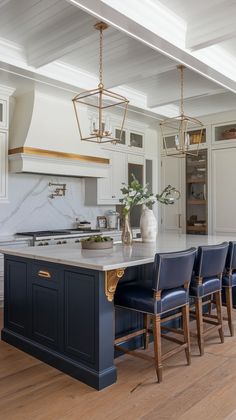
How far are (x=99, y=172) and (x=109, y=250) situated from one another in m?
2.67

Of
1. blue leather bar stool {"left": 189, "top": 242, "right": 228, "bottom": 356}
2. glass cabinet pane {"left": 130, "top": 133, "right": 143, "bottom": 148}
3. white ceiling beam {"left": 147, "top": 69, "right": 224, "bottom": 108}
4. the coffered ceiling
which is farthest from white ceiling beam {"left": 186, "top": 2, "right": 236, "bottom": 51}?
glass cabinet pane {"left": 130, "top": 133, "right": 143, "bottom": 148}

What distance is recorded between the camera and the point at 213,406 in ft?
7.25

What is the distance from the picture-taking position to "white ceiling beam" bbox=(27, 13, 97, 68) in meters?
3.26

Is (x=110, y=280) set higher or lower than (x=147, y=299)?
higher

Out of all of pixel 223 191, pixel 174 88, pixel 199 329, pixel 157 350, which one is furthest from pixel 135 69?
pixel 157 350

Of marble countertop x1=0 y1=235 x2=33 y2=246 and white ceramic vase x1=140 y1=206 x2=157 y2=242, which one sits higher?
white ceramic vase x1=140 y1=206 x2=157 y2=242

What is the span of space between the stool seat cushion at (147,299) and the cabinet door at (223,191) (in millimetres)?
3424

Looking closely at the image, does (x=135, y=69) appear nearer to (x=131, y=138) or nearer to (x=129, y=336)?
(x=131, y=138)

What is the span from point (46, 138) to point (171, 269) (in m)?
2.95

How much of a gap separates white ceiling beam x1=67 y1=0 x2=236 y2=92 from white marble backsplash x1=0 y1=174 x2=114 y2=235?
261cm

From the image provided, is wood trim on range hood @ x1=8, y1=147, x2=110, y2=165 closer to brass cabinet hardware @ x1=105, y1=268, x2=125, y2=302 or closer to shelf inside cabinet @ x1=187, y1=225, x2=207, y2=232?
shelf inside cabinet @ x1=187, y1=225, x2=207, y2=232

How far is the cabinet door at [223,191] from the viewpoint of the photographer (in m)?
5.85

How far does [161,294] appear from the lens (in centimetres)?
256

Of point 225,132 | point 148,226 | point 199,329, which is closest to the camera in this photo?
point 199,329
